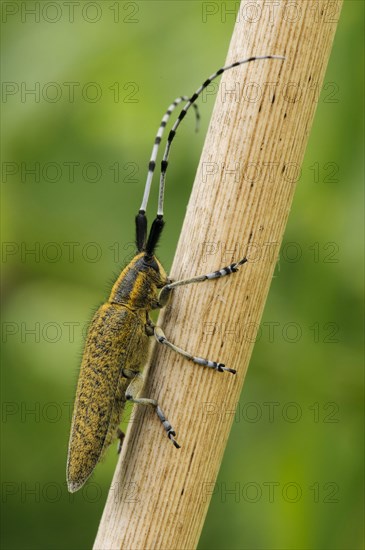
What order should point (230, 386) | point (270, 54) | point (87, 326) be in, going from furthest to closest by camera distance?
point (87, 326) → point (230, 386) → point (270, 54)

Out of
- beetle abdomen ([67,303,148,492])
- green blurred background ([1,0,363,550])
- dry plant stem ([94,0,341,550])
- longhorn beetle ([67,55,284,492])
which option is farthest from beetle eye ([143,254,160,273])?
dry plant stem ([94,0,341,550])

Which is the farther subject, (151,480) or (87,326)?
(87,326)

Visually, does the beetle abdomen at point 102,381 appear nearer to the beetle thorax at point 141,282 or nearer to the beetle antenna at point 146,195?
the beetle thorax at point 141,282

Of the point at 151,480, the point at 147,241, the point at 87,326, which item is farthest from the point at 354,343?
the point at 151,480

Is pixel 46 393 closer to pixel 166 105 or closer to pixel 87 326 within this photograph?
pixel 87 326

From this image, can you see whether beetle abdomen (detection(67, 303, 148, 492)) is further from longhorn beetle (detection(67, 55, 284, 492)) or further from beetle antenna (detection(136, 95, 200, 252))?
beetle antenna (detection(136, 95, 200, 252))

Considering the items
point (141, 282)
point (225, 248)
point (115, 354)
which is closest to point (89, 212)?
point (141, 282)

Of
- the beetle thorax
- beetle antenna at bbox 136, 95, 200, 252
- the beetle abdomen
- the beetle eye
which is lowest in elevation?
the beetle abdomen

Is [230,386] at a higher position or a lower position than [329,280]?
lower
